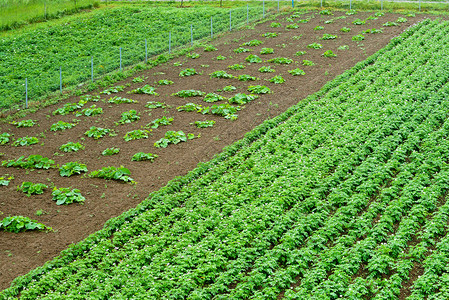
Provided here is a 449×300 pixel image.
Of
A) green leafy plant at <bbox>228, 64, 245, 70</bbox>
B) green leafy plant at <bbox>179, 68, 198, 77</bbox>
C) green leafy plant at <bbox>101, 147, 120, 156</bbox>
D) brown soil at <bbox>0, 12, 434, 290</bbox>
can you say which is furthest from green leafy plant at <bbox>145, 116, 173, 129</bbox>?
green leafy plant at <bbox>228, 64, 245, 70</bbox>

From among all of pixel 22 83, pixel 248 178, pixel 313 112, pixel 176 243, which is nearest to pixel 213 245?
pixel 176 243

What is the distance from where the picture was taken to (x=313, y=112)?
875 inches

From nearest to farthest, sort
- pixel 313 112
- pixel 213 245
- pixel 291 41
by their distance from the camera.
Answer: pixel 213 245
pixel 313 112
pixel 291 41

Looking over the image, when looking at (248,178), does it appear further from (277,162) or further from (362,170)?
(362,170)

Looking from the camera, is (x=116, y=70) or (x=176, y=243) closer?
(x=176, y=243)

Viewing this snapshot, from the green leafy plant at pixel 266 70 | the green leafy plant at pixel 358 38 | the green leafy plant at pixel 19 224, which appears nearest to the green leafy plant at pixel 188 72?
the green leafy plant at pixel 266 70

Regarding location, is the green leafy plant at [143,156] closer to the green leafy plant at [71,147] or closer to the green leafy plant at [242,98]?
the green leafy plant at [71,147]

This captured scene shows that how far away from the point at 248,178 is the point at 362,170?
3802 millimetres

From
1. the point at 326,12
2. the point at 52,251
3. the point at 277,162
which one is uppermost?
the point at 326,12

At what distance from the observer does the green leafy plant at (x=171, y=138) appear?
68.6 ft

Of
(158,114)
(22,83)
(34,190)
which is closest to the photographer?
(34,190)

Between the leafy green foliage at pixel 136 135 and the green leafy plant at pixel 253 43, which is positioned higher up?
the green leafy plant at pixel 253 43

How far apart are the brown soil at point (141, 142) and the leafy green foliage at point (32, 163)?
30 cm

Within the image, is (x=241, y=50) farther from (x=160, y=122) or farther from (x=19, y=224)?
(x=19, y=224)
